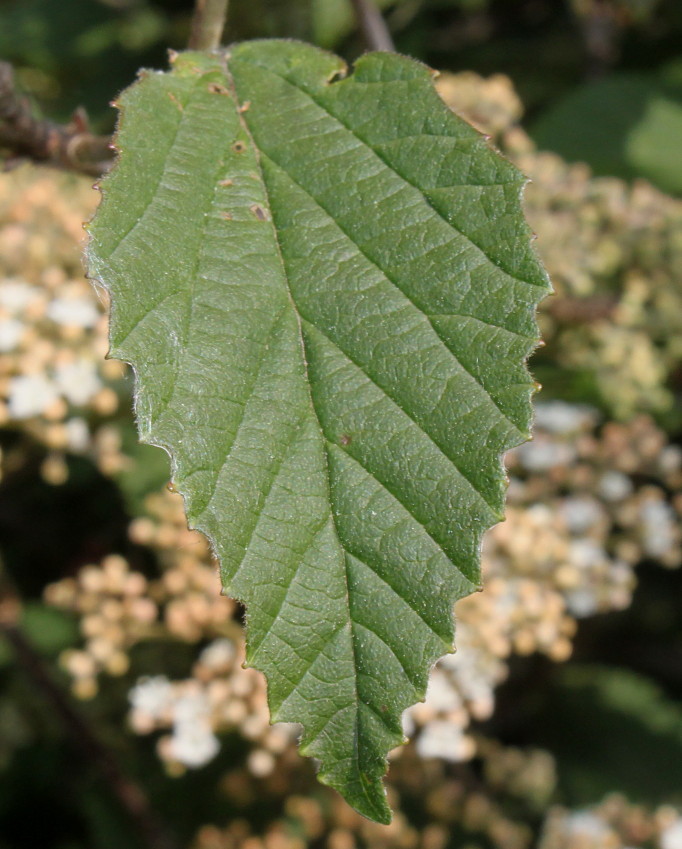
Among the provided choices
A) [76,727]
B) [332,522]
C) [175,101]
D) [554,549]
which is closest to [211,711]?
[76,727]

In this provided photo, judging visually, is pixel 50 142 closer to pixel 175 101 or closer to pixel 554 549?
pixel 175 101

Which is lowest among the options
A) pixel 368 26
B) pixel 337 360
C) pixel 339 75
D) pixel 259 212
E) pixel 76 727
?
pixel 76 727

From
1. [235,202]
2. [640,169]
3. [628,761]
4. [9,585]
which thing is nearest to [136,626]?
[9,585]

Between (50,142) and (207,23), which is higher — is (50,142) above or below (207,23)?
below

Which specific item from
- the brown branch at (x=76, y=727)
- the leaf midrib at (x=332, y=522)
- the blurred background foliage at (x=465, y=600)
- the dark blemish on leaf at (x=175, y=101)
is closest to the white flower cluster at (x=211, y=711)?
the blurred background foliage at (x=465, y=600)

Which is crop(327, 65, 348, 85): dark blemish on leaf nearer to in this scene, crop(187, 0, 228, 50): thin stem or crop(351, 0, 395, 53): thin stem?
crop(187, 0, 228, 50): thin stem

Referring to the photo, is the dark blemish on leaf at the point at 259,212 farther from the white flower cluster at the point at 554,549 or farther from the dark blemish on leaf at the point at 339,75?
the white flower cluster at the point at 554,549
